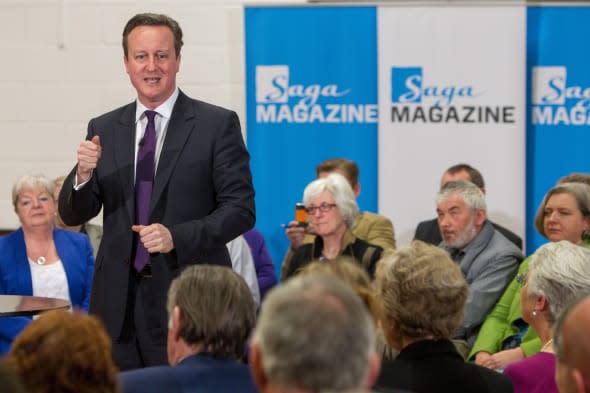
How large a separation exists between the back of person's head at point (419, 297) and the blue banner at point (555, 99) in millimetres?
3427

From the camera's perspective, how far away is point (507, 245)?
4449mm

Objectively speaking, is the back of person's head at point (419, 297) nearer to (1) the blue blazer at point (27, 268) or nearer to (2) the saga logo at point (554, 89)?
(1) the blue blazer at point (27, 268)

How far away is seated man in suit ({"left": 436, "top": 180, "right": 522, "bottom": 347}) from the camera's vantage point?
4.20 m

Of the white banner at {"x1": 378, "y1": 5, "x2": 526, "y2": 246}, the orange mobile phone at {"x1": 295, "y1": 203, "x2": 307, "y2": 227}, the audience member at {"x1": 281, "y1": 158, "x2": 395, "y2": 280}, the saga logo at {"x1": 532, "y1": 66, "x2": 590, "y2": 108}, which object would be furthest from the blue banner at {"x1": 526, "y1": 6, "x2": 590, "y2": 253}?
the orange mobile phone at {"x1": 295, "y1": 203, "x2": 307, "y2": 227}

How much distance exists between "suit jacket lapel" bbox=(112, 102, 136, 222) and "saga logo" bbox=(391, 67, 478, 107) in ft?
9.89

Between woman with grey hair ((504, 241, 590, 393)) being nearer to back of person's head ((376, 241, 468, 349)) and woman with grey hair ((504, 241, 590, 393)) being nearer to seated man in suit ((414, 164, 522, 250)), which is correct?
back of person's head ((376, 241, 468, 349))

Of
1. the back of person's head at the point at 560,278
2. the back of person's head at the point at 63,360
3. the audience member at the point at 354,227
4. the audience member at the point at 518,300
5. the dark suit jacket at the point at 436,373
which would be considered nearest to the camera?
the back of person's head at the point at 63,360

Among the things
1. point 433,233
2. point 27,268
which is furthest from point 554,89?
point 27,268

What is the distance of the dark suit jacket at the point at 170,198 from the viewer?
2.79m

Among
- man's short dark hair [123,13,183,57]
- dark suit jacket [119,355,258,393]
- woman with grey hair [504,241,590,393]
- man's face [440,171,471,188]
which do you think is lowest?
dark suit jacket [119,355,258,393]

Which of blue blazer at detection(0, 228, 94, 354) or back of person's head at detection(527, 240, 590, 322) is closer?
back of person's head at detection(527, 240, 590, 322)

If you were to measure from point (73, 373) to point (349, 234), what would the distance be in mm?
3290

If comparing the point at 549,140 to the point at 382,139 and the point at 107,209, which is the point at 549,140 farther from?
the point at 107,209

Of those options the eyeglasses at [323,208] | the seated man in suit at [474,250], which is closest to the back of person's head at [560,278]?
the seated man in suit at [474,250]
